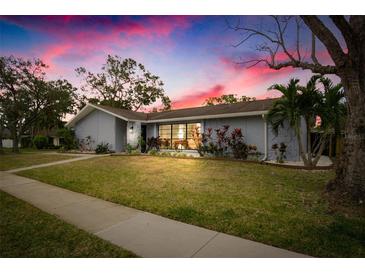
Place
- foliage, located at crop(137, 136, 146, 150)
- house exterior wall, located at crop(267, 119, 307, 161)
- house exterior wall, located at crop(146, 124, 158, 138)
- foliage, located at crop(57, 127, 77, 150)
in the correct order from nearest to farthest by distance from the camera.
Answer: house exterior wall, located at crop(267, 119, 307, 161), foliage, located at crop(137, 136, 146, 150), house exterior wall, located at crop(146, 124, 158, 138), foliage, located at crop(57, 127, 77, 150)

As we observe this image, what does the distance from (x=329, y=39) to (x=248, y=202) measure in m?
3.92

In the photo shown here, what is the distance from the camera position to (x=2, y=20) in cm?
465

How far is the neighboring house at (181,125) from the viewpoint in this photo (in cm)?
1130

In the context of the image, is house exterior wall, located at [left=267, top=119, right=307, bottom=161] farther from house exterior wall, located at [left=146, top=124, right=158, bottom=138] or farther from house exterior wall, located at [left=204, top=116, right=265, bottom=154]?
house exterior wall, located at [left=146, top=124, right=158, bottom=138]

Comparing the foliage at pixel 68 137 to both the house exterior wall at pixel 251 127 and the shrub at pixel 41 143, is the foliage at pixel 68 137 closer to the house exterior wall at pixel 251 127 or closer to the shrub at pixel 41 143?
the shrub at pixel 41 143

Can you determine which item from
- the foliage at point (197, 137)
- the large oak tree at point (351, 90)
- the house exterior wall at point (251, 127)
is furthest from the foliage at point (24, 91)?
the large oak tree at point (351, 90)

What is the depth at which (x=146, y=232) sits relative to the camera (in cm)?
322

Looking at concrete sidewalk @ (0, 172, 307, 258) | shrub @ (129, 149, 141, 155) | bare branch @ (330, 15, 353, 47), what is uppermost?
bare branch @ (330, 15, 353, 47)

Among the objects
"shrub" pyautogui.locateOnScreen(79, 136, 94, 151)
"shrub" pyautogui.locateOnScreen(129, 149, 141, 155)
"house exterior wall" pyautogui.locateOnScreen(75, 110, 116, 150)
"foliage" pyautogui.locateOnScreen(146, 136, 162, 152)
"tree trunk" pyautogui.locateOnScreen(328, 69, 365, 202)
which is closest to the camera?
"tree trunk" pyautogui.locateOnScreen(328, 69, 365, 202)

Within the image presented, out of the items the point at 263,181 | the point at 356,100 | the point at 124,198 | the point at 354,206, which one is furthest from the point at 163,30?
the point at 354,206

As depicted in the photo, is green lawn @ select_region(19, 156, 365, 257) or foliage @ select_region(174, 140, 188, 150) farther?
foliage @ select_region(174, 140, 188, 150)

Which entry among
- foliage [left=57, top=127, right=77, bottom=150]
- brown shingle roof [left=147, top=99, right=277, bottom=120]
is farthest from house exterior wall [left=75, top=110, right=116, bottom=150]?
brown shingle roof [left=147, top=99, right=277, bottom=120]

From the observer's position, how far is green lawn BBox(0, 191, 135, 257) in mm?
2701

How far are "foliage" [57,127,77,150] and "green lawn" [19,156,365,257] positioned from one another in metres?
11.8
